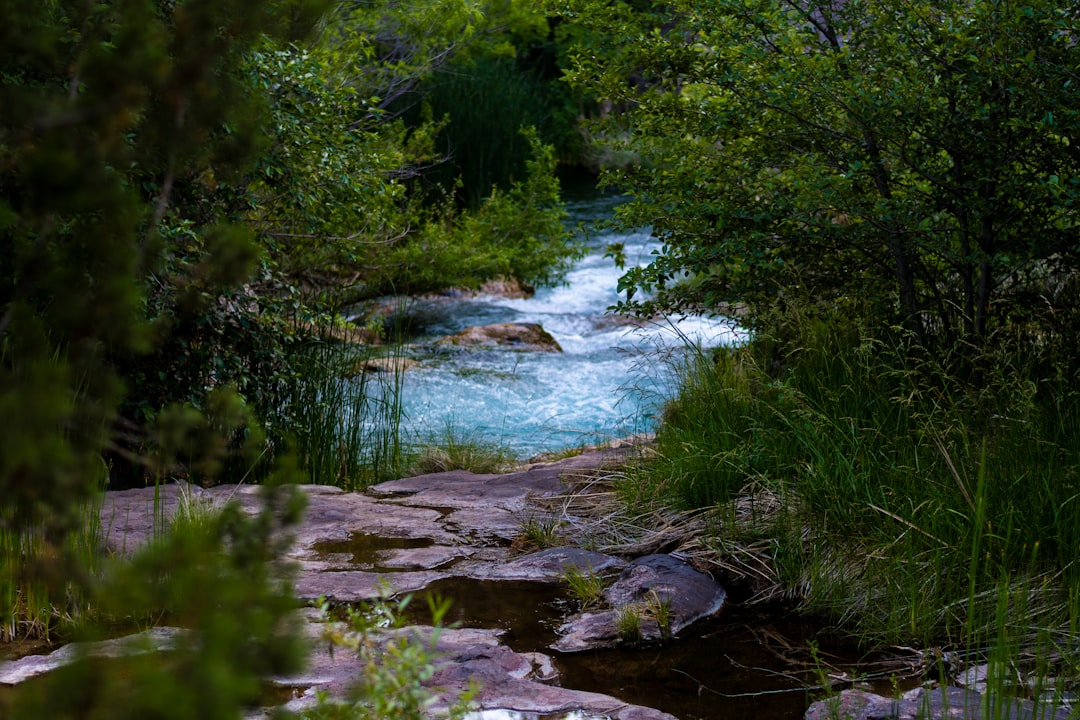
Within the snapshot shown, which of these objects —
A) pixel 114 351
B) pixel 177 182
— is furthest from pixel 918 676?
pixel 177 182

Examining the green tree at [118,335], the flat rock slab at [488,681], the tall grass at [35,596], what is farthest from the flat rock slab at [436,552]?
the green tree at [118,335]

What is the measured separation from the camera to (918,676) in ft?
9.16

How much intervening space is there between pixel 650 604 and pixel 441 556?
996 mm

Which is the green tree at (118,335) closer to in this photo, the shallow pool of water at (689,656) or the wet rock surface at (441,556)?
the wet rock surface at (441,556)

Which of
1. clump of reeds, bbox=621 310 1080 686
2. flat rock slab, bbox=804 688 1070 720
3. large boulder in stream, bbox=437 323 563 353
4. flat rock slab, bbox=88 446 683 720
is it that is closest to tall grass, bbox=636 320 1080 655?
clump of reeds, bbox=621 310 1080 686

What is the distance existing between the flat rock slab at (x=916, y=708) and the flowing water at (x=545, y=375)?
265cm

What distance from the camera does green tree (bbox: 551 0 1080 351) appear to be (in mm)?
4195

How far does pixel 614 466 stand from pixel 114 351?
94.7 inches

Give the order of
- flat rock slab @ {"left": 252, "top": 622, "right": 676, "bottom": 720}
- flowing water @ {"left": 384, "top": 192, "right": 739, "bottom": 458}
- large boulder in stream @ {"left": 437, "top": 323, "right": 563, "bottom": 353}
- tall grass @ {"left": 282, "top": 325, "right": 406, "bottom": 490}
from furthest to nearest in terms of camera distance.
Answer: large boulder in stream @ {"left": 437, "top": 323, "right": 563, "bottom": 353}, flowing water @ {"left": 384, "top": 192, "right": 739, "bottom": 458}, tall grass @ {"left": 282, "top": 325, "right": 406, "bottom": 490}, flat rock slab @ {"left": 252, "top": 622, "right": 676, "bottom": 720}

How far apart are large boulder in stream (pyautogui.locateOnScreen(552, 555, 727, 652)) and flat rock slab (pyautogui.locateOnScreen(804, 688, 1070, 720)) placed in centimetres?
70

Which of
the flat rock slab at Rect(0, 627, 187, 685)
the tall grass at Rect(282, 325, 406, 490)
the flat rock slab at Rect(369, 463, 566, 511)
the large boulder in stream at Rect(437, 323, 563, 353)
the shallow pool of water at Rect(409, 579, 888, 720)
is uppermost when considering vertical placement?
the large boulder in stream at Rect(437, 323, 563, 353)

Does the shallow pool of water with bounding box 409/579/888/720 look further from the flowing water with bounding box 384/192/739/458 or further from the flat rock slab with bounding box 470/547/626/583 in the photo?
the flowing water with bounding box 384/192/739/458

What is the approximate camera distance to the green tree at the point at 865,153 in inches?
165

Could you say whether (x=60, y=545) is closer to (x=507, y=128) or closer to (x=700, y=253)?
(x=700, y=253)
